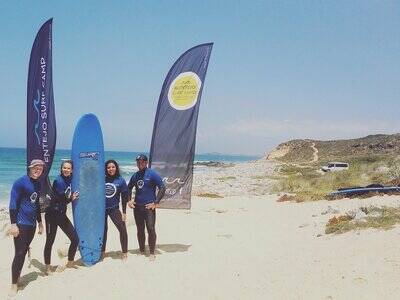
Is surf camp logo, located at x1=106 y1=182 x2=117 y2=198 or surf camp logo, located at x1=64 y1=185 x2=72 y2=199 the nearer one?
surf camp logo, located at x1=64 y1=185 x2=72 y2=199

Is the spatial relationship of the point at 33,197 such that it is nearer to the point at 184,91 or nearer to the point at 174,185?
the point at 174,185

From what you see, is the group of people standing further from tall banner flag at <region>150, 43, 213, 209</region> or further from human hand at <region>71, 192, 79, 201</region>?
tall banner flag at <region>150, 43, 213, 209</region>

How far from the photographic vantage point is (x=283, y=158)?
79.4 metres

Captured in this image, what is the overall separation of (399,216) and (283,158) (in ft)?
233

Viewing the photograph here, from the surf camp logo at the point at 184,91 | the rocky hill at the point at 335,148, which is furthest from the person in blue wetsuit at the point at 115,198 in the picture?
the rocky hill at the point at 335,148

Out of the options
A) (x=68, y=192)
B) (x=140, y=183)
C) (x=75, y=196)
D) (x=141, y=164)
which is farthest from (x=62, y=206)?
(x=141, y=164)

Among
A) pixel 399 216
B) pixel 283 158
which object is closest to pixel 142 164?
pixel 399 216

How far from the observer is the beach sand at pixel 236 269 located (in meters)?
6.00

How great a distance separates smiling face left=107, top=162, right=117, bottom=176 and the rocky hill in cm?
5225

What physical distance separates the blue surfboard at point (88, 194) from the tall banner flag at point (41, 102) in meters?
0.55

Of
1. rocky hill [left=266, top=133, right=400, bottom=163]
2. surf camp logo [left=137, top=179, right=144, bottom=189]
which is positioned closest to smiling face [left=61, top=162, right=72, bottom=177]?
surf camp logo [left=137, top=179, right=144, bottom=189]

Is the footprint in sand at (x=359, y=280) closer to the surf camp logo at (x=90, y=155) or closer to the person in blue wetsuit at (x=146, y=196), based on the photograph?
the person in blue wetsuit at (x=146, y=196)

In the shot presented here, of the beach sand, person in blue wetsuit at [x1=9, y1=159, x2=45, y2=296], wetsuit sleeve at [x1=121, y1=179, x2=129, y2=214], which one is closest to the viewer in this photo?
the beach sand

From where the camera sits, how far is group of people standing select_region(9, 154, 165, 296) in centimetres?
618
